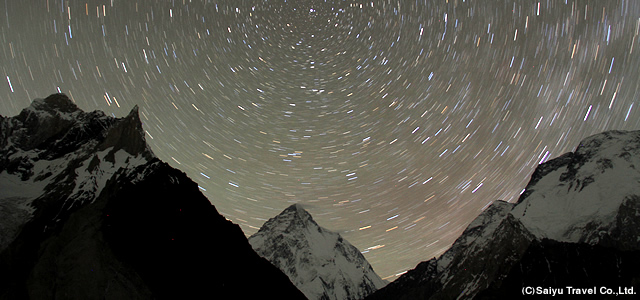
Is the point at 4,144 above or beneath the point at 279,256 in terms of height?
above

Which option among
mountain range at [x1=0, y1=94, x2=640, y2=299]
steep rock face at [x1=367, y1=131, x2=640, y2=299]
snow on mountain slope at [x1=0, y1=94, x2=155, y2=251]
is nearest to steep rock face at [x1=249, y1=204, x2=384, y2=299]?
steep rock face at [x1=367, y1=131, x2=640, y2=299]

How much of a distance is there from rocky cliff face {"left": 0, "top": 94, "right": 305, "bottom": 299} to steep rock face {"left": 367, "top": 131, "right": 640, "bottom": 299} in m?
61.4

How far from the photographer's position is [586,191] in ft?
315

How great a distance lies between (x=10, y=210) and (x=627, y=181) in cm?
14039

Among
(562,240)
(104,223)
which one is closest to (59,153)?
(104,223)

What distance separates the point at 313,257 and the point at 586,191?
11172 cm

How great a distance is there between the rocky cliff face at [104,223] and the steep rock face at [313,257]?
312 feet

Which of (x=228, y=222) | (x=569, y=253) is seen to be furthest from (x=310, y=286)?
(x=228, y=222)

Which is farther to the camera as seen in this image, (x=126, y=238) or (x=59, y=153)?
(x=59, y=153)

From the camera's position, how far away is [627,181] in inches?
3482

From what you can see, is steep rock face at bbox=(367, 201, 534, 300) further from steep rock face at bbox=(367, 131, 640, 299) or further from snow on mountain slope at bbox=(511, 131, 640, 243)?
snow on mountain slope at bbox=(511, 131, 640, 243)

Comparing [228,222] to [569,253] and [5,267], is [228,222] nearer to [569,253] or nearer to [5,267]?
[5,267]

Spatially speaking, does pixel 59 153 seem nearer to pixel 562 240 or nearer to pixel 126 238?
pixel 126 238

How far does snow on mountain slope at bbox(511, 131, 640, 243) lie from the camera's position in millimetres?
82000
